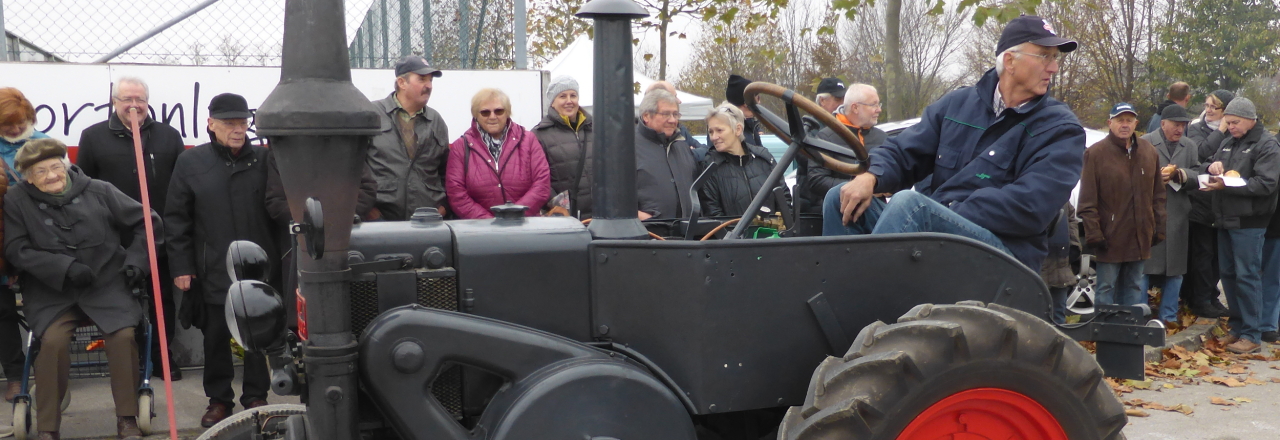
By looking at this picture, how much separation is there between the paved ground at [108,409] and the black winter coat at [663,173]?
2.24 meters

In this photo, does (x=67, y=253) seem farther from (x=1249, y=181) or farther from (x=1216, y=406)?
(x=1249, y=181)

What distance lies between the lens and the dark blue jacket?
318 cm

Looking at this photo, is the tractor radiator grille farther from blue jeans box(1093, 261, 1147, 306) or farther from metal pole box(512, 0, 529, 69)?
blue jeans box(1093, 261, 1147, 306)

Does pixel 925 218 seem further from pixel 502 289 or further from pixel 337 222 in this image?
pixel 337 222

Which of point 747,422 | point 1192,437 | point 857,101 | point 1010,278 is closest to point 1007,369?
point 1010,278

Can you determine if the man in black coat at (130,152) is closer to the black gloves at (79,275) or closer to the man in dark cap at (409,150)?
the black gloves at (79,275)

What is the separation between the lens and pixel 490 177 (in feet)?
16.8

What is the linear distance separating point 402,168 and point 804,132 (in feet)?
9.11

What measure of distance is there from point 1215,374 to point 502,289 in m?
5.79

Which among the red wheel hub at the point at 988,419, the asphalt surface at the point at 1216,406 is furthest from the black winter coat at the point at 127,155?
the asphalt surface at the point at 1216,406

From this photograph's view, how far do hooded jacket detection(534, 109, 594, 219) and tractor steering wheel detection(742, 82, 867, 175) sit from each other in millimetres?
2503

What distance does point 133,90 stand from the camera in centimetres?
522

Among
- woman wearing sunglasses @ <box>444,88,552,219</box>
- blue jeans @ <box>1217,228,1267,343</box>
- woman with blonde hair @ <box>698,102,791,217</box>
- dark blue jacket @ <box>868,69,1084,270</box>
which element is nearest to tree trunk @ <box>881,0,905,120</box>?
blue jeans @ <box>1217,228,1267,343</box>

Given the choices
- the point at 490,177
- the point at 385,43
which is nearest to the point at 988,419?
the point at 490,177
